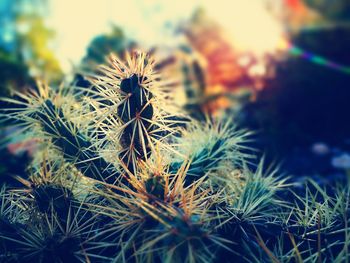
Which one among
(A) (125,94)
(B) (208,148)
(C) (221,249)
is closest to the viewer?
(C) (221,249)

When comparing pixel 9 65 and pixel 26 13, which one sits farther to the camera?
pixel 26 13

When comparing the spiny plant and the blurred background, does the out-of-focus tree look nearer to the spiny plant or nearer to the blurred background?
the blurred background

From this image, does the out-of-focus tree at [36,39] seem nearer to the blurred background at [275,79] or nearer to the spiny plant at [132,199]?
the blurred background at [275,79]

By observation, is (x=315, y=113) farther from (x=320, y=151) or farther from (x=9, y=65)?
(x=9, y=65)

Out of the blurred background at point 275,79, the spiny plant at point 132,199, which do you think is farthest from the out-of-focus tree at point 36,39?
the spiny plant at point 132,199

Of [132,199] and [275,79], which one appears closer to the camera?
[132,199]

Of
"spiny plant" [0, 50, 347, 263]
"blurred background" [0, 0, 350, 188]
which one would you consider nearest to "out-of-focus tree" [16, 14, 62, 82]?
"blurred background" [0, 0, 350, 188]

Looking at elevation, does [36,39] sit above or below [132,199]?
above

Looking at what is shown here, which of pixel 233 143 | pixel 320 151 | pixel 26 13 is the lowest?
pixel 320 151

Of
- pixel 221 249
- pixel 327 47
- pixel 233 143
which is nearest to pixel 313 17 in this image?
pixel 327 47
